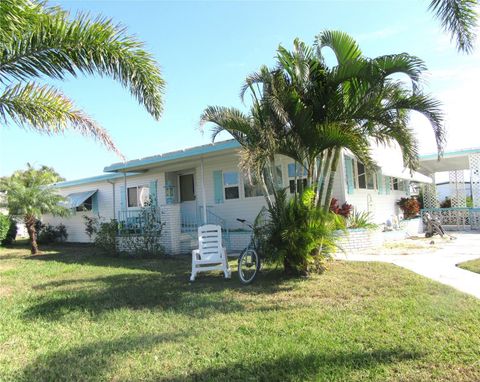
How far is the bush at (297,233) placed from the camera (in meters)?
7.10

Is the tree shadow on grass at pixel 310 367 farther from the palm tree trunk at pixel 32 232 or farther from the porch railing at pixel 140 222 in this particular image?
the palm tree trunk at pixel 32 232

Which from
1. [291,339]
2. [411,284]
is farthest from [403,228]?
[291,339]

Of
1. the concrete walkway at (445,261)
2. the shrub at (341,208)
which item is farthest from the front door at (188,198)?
the concrete walkway at (445,261)

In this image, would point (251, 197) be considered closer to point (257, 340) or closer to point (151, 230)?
point (151, 230)

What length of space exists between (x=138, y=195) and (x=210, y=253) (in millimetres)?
9549

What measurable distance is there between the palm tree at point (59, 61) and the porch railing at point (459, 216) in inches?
558

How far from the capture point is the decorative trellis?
62.7 ft

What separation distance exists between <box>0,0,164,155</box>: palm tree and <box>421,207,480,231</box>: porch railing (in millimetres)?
14165

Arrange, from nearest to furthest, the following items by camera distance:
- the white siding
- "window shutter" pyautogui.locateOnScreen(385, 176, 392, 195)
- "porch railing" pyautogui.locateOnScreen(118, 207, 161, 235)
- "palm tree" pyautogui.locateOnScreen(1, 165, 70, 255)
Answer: "porch railing" pyautogui.locateOnScreen(118, 207, 161, 235) < "palm tree" pyautogui.locateOnScreen(1, 165, 70, 255) < "window shutter" pyautogui.locateOnScreen(385, 176, 392, 195) < the white siding

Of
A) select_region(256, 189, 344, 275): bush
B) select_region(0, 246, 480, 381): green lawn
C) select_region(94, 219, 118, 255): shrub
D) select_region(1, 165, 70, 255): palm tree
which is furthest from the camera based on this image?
select_region(1, 165, 70, 255): palm tree

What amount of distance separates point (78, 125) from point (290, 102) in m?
3.76

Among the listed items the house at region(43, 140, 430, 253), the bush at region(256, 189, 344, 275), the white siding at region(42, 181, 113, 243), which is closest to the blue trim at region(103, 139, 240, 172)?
the house at region(43, 140, 430, 253)

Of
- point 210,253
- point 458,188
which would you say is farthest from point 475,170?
point 210,253

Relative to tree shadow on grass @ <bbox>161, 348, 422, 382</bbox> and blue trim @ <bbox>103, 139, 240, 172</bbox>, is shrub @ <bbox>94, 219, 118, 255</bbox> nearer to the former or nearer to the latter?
blue trim @ <bbox>103, 139, 240, 172</bbox>
